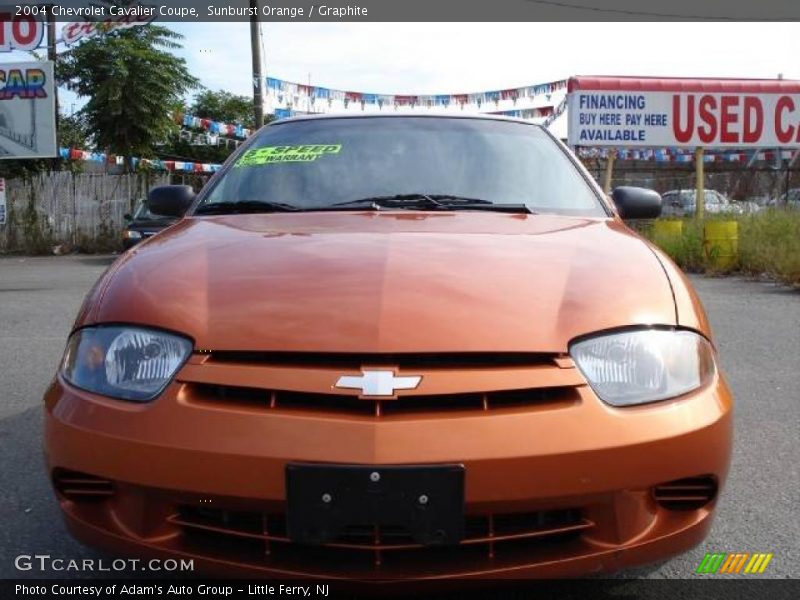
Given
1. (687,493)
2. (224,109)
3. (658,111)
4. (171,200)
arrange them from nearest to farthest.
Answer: (687,493) → (171,200) → (658,111) → (224,109)

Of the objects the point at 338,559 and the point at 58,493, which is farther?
the point at 58,493

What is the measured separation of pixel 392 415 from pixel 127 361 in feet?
2.26

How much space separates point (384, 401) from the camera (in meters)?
1.72

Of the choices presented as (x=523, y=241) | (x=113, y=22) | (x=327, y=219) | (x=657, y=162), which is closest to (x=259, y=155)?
(x=327, y=219)

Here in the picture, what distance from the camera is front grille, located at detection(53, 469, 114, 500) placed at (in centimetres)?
182

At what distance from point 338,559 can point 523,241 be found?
1.09m

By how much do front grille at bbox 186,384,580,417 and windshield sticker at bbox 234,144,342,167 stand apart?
1.52 metres

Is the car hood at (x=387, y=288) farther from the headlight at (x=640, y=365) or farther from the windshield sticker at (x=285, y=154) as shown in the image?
the windshield sticker at (x=285, y=154)

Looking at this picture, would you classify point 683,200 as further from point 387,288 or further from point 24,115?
point 387,288

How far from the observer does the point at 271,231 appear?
245 centimetres

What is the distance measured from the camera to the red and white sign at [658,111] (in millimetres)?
16406

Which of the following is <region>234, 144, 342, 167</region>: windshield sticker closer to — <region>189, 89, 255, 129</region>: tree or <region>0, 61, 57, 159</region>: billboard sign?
<region>0, 61, 57, 159</region>: billboard sign

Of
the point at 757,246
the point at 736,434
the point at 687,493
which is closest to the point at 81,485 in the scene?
the point at 687,493

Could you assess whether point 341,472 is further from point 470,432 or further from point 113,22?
point 113,22
